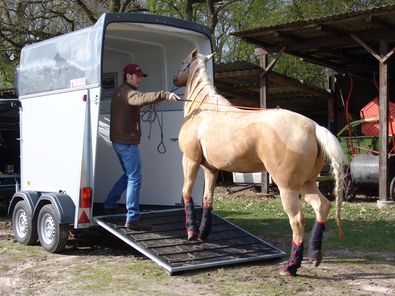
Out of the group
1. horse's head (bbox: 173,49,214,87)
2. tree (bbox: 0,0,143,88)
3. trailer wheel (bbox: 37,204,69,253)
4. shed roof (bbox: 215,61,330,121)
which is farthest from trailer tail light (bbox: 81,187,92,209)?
tree (bbox: 0,0,143,88)

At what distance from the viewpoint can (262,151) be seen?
592cm

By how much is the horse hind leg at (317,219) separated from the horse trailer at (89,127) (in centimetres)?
78

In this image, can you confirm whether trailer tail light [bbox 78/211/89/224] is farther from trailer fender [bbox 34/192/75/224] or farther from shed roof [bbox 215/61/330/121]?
shed roof [bbox 215/61/330/121]

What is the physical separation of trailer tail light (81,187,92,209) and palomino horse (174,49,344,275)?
1211 millimetres

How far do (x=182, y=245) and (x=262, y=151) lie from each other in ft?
5.22

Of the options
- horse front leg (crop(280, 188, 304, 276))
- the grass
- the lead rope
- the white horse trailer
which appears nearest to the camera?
horse front leg (crop(280, 188, 304, 276))

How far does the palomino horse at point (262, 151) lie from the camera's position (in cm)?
577

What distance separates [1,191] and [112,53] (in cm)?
380

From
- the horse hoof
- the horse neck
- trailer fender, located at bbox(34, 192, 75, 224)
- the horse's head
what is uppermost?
the horse's head

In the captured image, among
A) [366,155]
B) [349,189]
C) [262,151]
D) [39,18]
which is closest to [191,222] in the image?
[262,151]

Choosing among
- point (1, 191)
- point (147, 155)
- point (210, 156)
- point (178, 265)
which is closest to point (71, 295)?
point (178, 265)

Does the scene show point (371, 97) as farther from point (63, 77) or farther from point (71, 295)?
point (71, 295)

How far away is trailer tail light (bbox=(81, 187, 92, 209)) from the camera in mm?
6816

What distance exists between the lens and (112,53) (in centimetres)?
867
